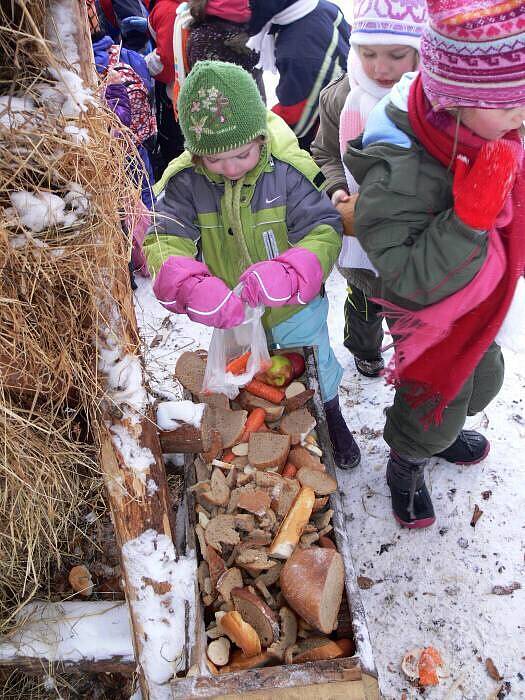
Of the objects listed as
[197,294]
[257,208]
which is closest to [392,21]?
[257,208]

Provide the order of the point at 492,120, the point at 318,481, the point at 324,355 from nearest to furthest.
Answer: the point at 492,120
the point at 318,481
the point at 324,355

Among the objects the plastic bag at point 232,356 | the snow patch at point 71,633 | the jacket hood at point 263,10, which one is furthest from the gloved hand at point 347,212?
the jacket hood at point 263,10

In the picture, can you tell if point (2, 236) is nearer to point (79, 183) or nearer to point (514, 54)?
point (79, 183)

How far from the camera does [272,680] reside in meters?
1.32

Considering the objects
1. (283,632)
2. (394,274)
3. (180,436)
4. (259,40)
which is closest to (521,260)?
(394,274)

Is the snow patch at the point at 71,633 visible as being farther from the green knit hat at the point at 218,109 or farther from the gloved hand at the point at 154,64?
the gloved hand at the point at 154,64

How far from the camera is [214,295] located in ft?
5.64

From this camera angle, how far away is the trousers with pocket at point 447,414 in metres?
1.84

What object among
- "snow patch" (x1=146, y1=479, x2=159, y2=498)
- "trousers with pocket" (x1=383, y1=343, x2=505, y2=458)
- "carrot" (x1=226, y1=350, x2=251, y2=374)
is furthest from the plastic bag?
"snow patch" (x1=146, y1=479, x2=159, y2=498)

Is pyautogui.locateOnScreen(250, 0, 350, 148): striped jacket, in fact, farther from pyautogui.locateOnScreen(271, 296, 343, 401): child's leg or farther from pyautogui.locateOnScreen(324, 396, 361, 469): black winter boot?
pyautogui.locateOnScreen(324, 396, 361, 469): black winter boot

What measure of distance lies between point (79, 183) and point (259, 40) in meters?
2.37

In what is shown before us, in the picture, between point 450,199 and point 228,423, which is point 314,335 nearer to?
point 228,423

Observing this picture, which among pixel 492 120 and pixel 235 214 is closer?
pixel 492 120

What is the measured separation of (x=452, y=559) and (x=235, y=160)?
1.73m
